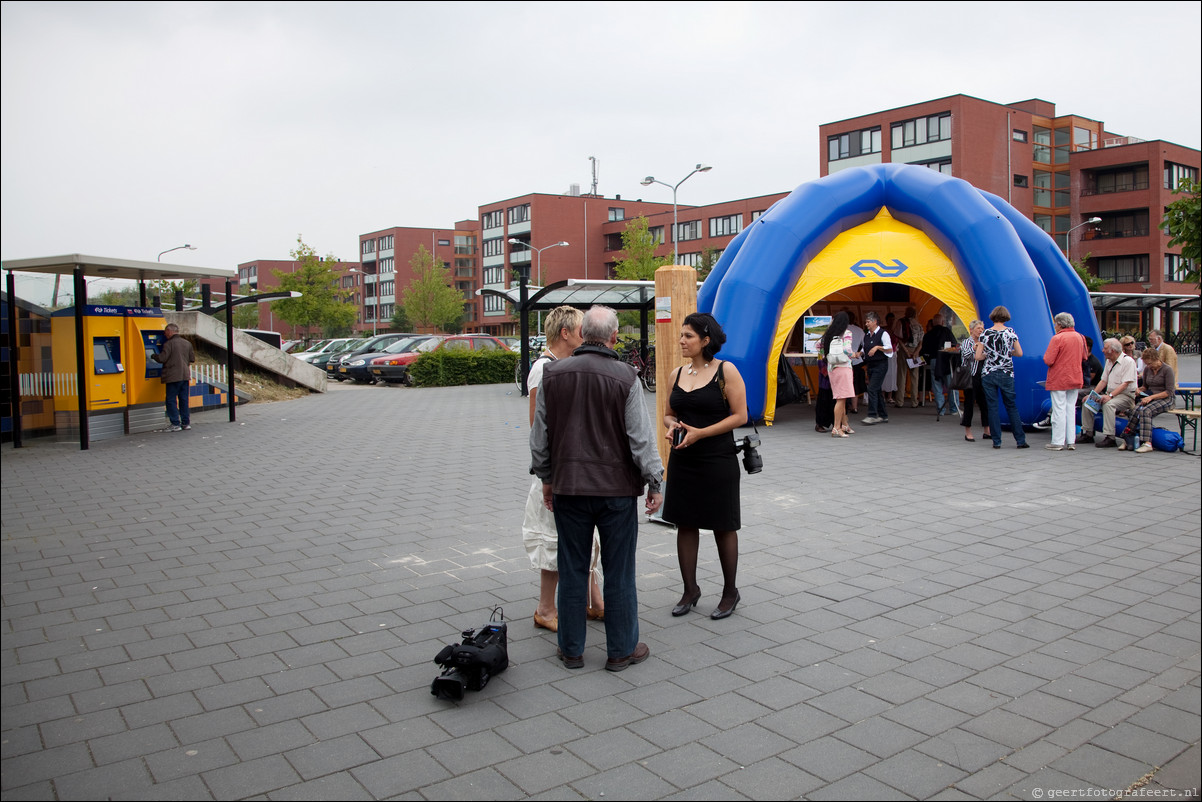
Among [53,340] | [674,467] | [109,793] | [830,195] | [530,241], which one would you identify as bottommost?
[109,793]

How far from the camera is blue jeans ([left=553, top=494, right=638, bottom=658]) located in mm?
4250

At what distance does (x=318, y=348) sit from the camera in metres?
36.8

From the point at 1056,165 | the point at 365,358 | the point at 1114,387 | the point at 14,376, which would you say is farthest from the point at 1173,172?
the point at 14,376

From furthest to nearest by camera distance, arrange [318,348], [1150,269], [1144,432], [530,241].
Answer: [530,241] → [1150,269] → [318,348] → [1144,432]

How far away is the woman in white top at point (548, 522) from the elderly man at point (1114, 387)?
8.60 meters

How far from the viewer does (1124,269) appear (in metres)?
57.8

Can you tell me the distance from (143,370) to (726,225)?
64311 mm

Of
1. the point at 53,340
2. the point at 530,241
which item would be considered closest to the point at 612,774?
the point at 53,340

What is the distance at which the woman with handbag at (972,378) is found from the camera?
37.1ft

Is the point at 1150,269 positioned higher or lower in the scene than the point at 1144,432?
higher

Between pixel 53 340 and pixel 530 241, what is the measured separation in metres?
73.4

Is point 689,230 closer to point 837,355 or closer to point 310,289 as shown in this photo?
point 310,289

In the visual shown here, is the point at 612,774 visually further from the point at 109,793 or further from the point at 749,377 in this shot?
the point at 749,377

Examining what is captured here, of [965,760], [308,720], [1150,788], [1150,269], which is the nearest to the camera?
[1150,788]
